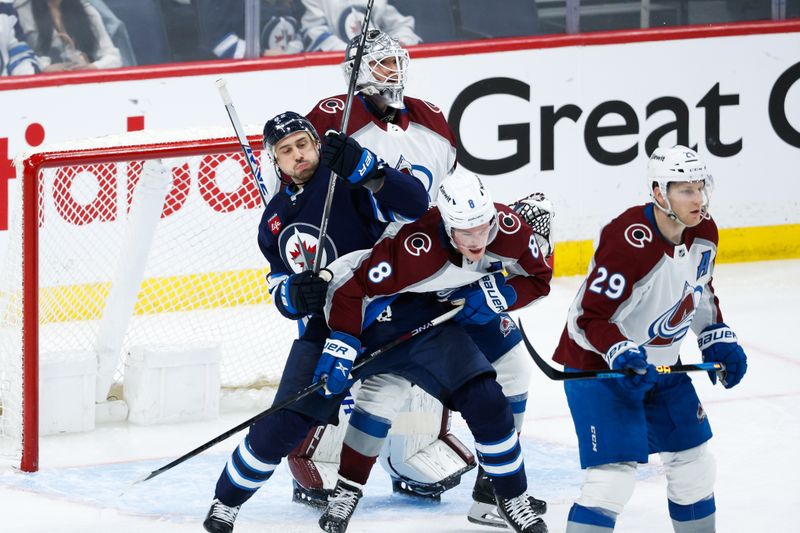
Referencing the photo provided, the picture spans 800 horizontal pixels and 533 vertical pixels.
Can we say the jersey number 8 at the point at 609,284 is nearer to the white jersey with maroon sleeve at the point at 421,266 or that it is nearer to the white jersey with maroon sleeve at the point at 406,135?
the white jersey with maroon sleeve at the point at 421,266

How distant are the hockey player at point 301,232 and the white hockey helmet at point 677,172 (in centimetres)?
60

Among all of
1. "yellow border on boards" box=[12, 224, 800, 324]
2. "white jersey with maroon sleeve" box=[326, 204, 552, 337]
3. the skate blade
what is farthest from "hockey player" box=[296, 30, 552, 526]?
"yellow border on boards" box=[12, 224, 800, 324]

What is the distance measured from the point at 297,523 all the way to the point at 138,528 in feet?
1.24

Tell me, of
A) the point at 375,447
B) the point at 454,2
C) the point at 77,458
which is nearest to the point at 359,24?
the point at 454,2

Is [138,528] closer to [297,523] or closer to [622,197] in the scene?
[297,523]

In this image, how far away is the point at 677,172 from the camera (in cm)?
298

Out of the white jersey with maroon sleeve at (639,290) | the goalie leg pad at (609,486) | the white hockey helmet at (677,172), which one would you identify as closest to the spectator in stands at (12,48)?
the white jersey with maroon sleeve at (639,290)

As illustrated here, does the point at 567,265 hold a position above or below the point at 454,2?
below

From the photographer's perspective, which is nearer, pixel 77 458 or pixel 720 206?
pixel 77 458

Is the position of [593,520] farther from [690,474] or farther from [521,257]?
[521,257]

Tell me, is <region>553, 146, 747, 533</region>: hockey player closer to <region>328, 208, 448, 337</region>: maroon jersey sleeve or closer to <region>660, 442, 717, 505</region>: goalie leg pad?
<region>660, 442, 717, 505</region>: goalie leg pad

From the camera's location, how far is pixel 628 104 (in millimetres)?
6168

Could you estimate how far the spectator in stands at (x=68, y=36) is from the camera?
5.30 metres

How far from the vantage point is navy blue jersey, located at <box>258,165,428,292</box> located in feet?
11.3
